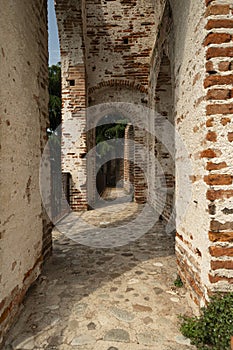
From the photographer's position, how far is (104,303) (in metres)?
2.31

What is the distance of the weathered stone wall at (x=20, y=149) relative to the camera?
197 centimetres

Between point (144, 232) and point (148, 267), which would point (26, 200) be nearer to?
A: point (148, 267)

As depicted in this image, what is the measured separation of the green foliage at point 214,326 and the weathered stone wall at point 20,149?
4.59ft

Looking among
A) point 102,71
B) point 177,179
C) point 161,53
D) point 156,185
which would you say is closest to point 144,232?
point 156,185

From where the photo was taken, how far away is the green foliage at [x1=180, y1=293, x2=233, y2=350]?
65.4 inches

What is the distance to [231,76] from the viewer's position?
1.88m

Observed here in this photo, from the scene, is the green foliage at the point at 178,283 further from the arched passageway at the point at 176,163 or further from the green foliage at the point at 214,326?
the green foliage at the point at 214,326

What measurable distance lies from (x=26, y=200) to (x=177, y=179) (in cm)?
168

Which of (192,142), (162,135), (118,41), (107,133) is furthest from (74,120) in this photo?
(107,133)

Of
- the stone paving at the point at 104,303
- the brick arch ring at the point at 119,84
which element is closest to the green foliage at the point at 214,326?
the stone paving at the point at 104,303

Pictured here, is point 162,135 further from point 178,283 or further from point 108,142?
point 108,142

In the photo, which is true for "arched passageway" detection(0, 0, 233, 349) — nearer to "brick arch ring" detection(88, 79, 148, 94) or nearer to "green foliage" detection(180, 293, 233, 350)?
"green foliage" detection(180, 293, 233, 350)

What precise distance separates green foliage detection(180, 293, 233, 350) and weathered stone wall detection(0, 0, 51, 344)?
1.40 metres

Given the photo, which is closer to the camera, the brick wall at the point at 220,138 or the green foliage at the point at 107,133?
the brick wall at the point at 220,138
